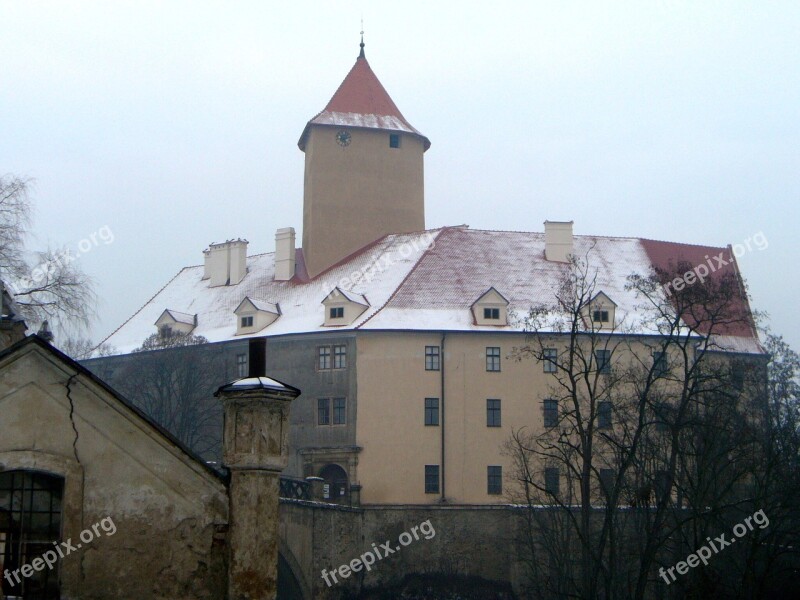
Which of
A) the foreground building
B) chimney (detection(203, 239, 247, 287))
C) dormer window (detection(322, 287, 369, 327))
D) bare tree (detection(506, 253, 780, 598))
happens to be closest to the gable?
bare tree (detection(506, 253, 780, 598))

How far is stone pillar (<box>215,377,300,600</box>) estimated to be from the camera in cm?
1212

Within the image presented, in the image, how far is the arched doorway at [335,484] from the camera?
5106 centimetres

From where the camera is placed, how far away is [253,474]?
12242 mm

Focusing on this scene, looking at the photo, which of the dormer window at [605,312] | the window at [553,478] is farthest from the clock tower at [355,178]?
the window at [553,478]

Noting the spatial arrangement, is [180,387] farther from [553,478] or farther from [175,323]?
[553,478]

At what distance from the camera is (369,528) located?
50.0 m

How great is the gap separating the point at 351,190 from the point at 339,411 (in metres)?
11.5

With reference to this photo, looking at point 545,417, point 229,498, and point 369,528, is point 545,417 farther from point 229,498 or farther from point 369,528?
point 229,498

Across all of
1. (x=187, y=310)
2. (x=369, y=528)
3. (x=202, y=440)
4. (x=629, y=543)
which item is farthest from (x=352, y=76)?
(x=629, y=543)

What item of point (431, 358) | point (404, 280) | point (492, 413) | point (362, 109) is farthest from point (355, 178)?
point (492, 413)

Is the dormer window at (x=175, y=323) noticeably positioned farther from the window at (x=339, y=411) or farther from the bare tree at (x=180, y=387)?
the window at (x=339, y=411)

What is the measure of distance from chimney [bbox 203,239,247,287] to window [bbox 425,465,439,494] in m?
15.5

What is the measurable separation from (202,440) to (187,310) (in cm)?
895

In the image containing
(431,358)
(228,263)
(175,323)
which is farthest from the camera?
(228,263)
